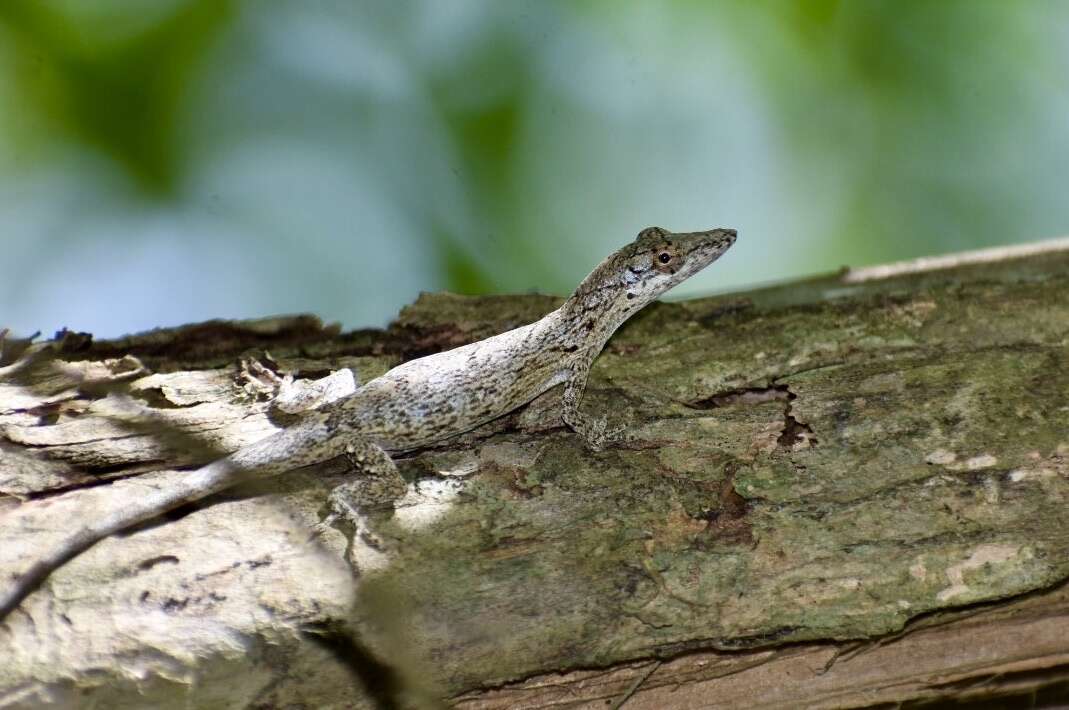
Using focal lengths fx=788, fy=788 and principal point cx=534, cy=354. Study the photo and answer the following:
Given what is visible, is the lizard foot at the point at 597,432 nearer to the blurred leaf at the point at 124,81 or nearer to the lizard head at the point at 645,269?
the lizard head at the point at 645,269

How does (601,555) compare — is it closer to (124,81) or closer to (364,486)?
(364,486)

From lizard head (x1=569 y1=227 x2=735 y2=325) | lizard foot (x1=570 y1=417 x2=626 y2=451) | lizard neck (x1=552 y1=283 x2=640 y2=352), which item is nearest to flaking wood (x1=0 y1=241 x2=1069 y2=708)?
lizard foot (x1=570 y1=417 x2=626 y2=451)

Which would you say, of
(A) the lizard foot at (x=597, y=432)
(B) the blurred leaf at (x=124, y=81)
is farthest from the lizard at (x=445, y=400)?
(B) the blurred leaf at (x=124, y=81)

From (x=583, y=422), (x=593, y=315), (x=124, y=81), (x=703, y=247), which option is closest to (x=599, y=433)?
(x=583, y=422)

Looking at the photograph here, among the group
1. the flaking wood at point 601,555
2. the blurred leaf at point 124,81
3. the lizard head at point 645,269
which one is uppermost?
the blurred leaf at point 124,81

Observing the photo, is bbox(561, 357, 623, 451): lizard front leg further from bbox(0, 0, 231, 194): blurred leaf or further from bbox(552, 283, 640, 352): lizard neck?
bbox(0, 0, 231, 194): blurred leaf

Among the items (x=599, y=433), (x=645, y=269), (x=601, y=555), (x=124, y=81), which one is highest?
(x=124, y=81)

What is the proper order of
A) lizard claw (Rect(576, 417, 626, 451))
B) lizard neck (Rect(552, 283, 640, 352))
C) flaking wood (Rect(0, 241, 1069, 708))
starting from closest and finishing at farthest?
flaking wood (Rect(0, 241, 1069, 708)), lizard claw (Rect(576, 417, 626, 451)), lizard neck (Rect(552, 283, 640, 352))

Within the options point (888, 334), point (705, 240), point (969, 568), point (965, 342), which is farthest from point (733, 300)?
point (969, 568)
